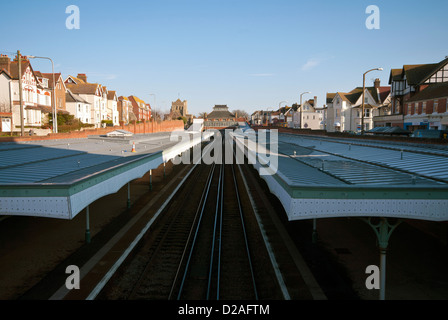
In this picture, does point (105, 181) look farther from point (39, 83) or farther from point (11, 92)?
point (39, 83)

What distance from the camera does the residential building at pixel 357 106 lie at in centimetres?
6950

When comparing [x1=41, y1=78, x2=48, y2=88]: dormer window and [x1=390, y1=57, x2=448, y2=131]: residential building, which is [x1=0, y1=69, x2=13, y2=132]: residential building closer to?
[x1=41, y1=78, x2=48, y2=88]: dormer window

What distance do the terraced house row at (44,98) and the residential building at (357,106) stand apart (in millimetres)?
46183

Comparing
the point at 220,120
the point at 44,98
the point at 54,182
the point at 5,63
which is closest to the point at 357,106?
the point at 44,98

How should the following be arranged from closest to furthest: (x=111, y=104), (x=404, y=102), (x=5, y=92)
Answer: (x=5, y=92), (x=404, y=102), (x=111, y=104)

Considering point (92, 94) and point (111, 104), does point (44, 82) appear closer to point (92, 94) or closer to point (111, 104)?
point (92, 94)

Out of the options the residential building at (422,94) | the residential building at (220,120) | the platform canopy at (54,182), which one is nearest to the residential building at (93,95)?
the platform canopy at (54,182)

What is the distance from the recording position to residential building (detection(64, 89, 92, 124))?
2495 inches

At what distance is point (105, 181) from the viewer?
43.2ft

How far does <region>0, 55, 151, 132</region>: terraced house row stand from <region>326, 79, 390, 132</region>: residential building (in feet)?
152

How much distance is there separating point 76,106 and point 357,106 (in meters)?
57.2

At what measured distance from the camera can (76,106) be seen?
209 ft
